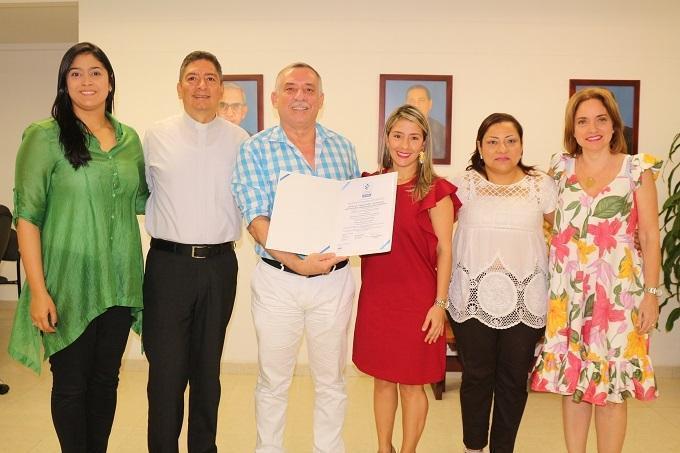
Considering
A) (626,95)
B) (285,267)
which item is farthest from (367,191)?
(626,95)

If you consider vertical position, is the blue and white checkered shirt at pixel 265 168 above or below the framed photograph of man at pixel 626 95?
below

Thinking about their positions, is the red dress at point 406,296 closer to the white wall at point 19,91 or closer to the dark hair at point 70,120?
the dark hair at point 70,120

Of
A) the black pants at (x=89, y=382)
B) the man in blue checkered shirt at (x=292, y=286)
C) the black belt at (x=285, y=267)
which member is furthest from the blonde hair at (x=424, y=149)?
the black pants at (x=89, y=382)

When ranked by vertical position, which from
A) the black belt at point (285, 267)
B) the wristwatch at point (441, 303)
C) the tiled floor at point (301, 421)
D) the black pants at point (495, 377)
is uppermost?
the black belt at point (285, 267)

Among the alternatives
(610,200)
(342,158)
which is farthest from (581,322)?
(342,158)

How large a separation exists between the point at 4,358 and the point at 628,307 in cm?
437

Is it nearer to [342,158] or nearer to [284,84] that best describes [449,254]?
[342,158]

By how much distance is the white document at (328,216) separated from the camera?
83.2 inches

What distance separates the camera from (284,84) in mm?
2277

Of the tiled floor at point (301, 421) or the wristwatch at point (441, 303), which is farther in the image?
the tiled floor at point (301, 421)

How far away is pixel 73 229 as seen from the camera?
2047mm

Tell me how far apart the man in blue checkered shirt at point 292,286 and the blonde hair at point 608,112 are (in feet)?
3.14

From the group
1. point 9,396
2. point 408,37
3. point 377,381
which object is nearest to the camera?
point 377,381

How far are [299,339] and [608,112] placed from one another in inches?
61.0
